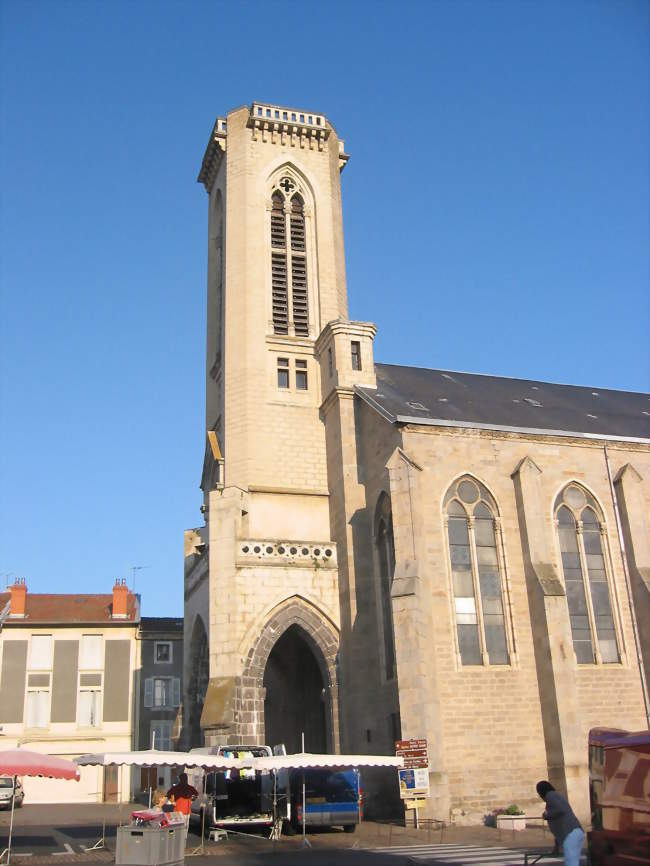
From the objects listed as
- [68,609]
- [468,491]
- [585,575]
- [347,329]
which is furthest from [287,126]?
[68,609]

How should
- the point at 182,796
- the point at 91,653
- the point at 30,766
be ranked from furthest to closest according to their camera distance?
the point at 91,653
the point at 182,796
the point at 30,766

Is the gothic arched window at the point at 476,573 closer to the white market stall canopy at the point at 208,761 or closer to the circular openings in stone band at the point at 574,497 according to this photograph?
the circular openings in stone band at the point at 574,497

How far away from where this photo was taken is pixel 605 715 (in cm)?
1956

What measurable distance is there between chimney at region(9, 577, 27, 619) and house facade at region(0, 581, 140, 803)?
0.14 feet

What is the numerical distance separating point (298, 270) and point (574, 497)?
11.4 m

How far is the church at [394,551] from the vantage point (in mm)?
18609

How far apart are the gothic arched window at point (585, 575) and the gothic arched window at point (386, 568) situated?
4281 millimetres

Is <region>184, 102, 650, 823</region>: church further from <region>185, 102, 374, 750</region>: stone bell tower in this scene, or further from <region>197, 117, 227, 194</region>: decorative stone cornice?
<region>197, 117, 227, 194</region>: decorative stone cornice

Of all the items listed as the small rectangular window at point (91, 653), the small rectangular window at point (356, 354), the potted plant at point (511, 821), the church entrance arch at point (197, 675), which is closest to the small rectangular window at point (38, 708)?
the small rectangular window at point (91, 653)

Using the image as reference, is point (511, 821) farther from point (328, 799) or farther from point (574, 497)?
point (574, 497)

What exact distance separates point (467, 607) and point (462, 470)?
326 centimetres

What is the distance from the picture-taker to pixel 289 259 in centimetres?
2722

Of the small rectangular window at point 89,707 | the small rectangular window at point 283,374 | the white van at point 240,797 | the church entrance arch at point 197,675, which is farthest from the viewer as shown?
the small rectangular window at point 89,707

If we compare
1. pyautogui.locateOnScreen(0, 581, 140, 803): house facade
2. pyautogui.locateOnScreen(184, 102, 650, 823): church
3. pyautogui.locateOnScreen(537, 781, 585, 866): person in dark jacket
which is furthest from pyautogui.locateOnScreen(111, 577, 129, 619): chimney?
pyautogui.locateOnScreen(537, 781, 585, 866): person in dark jacket
